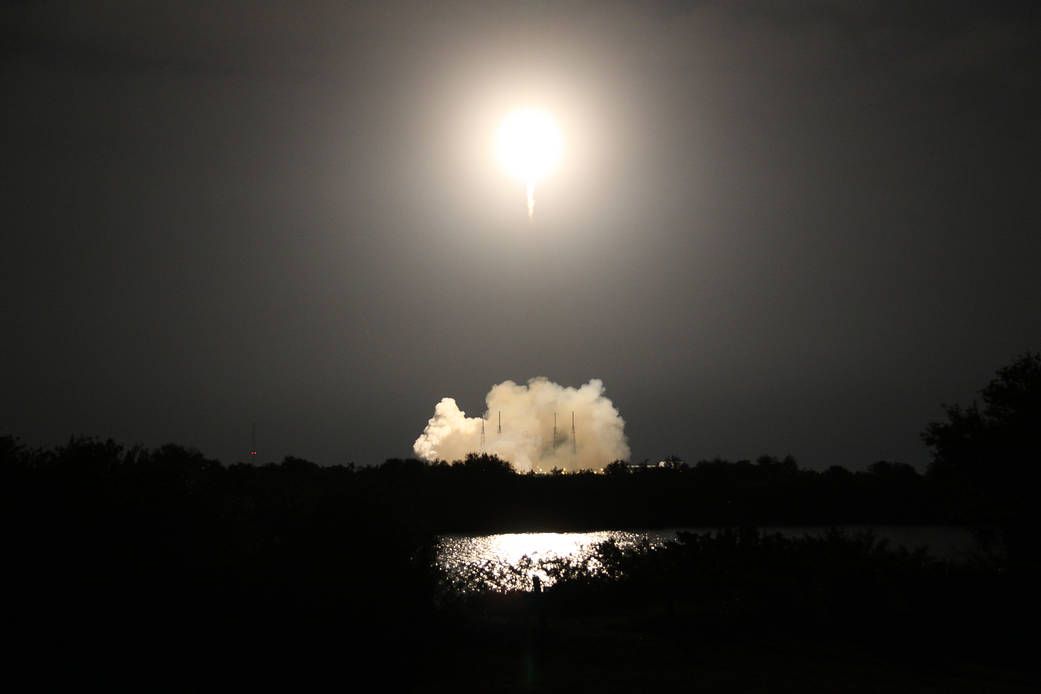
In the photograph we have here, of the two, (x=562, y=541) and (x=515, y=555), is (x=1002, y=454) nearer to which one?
(x=515, y=555)

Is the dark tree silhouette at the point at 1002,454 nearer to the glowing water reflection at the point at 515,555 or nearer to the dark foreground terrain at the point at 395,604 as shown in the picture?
the dark foreground terrain at the point at 395,604

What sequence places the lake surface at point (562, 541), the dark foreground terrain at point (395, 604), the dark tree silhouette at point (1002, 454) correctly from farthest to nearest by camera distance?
1. the lake surface at point (562, 541)
2. the dark tree silhouette at point (1002, 454)
3. the dark foreground terrain at point (395, 604)

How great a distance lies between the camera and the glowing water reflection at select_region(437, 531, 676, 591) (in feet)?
122

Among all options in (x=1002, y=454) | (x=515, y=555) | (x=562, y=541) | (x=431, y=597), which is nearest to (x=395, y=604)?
(x=431, y=597)

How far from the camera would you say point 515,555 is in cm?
8294

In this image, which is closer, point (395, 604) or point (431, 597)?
point (395, 604)

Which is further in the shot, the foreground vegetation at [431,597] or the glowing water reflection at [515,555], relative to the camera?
the glowing water reflection at [515,555]

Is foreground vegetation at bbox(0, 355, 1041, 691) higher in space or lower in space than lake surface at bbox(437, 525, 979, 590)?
lower

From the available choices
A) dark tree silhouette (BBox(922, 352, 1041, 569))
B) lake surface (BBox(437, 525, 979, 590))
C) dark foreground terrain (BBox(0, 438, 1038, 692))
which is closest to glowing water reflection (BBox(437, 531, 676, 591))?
lake surface (BBox(437, 525, 979, 590))

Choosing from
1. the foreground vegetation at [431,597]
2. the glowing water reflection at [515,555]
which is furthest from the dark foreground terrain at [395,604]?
the glowing water reflection at [515,555]

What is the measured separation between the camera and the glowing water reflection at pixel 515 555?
3709 cm

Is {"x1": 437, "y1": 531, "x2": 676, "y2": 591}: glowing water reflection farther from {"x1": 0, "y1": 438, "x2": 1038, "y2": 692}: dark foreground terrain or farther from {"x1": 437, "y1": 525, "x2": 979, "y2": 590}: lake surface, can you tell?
{"x1": 0, "y1": 438, "x2": 1038, "y2": 692}: dark foreground terrain

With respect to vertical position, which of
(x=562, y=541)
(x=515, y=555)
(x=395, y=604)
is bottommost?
(x=395, y=604)

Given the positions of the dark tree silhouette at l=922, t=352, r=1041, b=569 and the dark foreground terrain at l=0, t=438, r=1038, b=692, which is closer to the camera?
the dark foreground terrain at l=0, t=438, r=1038, b=692
